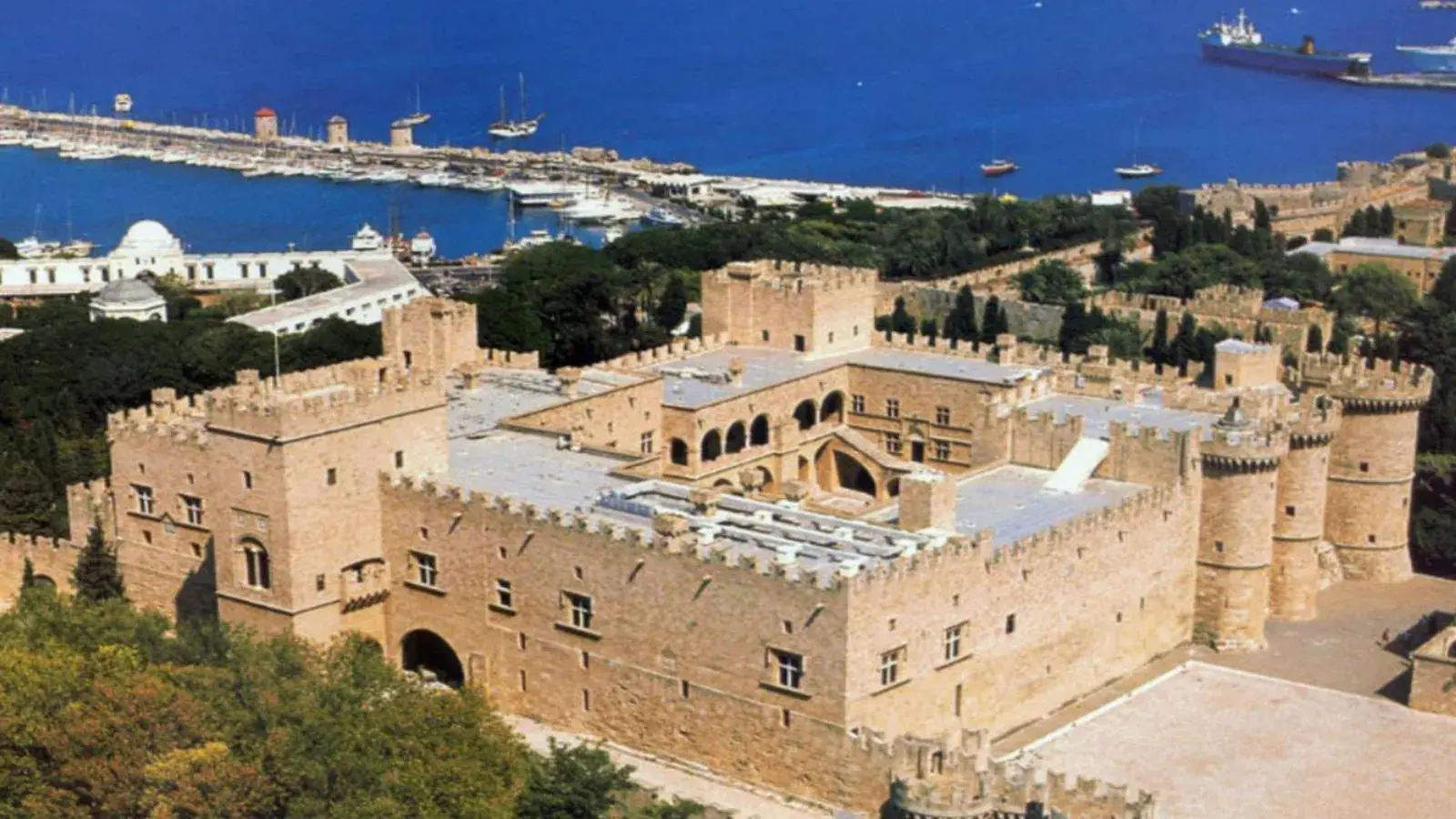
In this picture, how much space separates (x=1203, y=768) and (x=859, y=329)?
22.6 meters

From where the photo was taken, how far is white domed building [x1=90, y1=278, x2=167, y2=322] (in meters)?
89.7

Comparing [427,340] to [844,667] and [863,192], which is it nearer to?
[844,667]

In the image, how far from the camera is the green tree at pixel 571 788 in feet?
121

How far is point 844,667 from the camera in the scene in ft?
125

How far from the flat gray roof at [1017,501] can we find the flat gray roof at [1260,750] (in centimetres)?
403

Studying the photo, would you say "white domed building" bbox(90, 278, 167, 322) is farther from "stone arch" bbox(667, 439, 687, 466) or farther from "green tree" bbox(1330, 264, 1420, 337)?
"green tree" bbox(1330, 264, 1420, 337)

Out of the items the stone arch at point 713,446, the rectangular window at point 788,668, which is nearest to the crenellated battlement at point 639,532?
the rectangular window at point 788,668

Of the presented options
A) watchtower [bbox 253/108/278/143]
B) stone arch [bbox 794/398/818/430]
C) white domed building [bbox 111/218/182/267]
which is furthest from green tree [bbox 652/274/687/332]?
watchtower [bbox 253/108/278/143]

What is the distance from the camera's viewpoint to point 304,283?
4013 inches

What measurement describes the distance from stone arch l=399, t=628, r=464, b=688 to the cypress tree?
6.77 metres

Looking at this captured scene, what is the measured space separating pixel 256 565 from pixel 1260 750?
20299 mm

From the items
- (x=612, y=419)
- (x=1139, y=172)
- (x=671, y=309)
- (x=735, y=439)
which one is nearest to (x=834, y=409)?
(x=735, y=439)

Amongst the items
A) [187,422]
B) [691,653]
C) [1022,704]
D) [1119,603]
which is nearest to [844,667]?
[691,653]

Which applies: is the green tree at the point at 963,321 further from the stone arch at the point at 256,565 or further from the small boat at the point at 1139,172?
the small boat at the point at 1139,172
